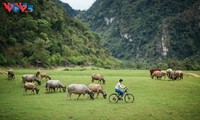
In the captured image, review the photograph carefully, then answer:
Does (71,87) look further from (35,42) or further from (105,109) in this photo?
(35,42)

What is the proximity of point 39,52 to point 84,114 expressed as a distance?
54.9 metres

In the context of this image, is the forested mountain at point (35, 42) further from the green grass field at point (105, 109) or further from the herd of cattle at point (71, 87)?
the green grass field at point (105, 109)

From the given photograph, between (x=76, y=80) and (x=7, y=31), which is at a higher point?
(x=7, y=31)

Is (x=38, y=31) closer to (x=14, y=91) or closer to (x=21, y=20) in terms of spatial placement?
(x=21, y=20)

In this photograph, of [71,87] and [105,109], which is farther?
[71,87]

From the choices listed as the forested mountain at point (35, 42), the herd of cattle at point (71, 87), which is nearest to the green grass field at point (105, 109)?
the herd of cattle at point (71, 87)

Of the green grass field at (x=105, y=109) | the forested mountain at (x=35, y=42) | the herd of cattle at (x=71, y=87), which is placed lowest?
the green grass field at (x=105, y=109)

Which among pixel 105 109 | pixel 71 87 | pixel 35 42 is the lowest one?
pixel 105 109

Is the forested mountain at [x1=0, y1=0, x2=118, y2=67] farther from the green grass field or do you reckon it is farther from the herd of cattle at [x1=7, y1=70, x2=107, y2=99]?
the green grass field

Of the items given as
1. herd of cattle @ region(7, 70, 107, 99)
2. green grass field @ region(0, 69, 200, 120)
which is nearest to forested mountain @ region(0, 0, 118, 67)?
herd of cattle @ region(7, 70, 107, 99)

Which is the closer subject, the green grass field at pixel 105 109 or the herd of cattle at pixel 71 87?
the green grass field at pixel 105 109

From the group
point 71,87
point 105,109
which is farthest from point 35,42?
point 105,109

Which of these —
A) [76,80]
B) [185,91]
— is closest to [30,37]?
[76,80]

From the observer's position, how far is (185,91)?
28891mm
